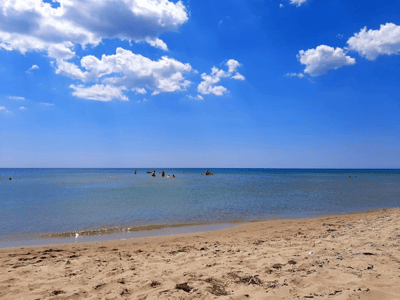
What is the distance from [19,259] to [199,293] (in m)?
5.76

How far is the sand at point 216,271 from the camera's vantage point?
4.08 meters

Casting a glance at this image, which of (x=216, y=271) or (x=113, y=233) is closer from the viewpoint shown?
(x=216, y=271)

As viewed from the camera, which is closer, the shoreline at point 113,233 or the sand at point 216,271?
the sand at point 216,271

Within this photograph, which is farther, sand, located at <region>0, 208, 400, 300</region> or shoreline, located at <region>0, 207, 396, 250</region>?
shoreline, located at <region>0, 207, 396, 250</region>

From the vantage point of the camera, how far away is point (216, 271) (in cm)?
503

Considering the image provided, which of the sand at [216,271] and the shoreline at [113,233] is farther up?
the sand at [216,271]

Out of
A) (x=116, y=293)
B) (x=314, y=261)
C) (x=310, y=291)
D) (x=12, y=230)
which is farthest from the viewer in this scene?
(x=12, y=230)

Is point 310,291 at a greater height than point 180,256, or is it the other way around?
point 310,291

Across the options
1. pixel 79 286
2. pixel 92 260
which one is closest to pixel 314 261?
pixel 79 286

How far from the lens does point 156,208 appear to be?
1628 cm

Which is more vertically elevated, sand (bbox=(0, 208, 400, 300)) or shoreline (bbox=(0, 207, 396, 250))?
sand (bbox=(0, 208, 400, 300))

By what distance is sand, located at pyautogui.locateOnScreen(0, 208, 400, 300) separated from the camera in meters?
4.08

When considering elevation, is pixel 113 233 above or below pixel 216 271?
below

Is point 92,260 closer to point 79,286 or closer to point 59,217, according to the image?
point 79,286
